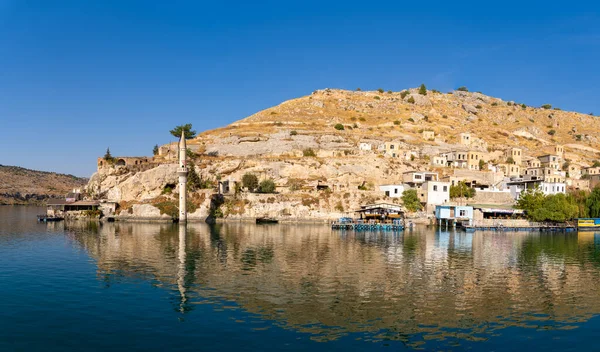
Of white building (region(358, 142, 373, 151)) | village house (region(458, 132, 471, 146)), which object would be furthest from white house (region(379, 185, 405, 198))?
village house (region(458, 132, 471, 146))

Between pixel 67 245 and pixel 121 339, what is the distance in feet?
113

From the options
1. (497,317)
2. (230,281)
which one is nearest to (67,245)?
(230,281)

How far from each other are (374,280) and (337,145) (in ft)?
274

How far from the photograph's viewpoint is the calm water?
20062mm

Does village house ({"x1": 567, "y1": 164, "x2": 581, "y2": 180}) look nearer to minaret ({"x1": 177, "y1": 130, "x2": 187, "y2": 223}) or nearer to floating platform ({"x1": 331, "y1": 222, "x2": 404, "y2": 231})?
floating platform ({"x1": 331, "y1": 222, "x2": 404, "y2": 231})

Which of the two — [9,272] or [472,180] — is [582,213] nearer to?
[472,180]

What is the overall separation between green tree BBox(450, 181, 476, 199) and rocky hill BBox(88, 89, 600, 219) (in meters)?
10.1

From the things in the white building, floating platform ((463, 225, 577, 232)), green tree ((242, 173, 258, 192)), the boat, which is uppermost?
the white building

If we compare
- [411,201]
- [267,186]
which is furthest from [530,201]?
[267,186]

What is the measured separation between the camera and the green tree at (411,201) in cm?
8662

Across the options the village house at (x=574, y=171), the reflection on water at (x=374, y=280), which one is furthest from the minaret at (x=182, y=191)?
the village house at (x=574, y=171)

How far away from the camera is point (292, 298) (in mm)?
26609

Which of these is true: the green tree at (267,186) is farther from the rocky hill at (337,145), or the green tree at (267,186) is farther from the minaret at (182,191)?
the minaret at (182,191)

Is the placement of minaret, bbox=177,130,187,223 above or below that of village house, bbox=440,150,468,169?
below
